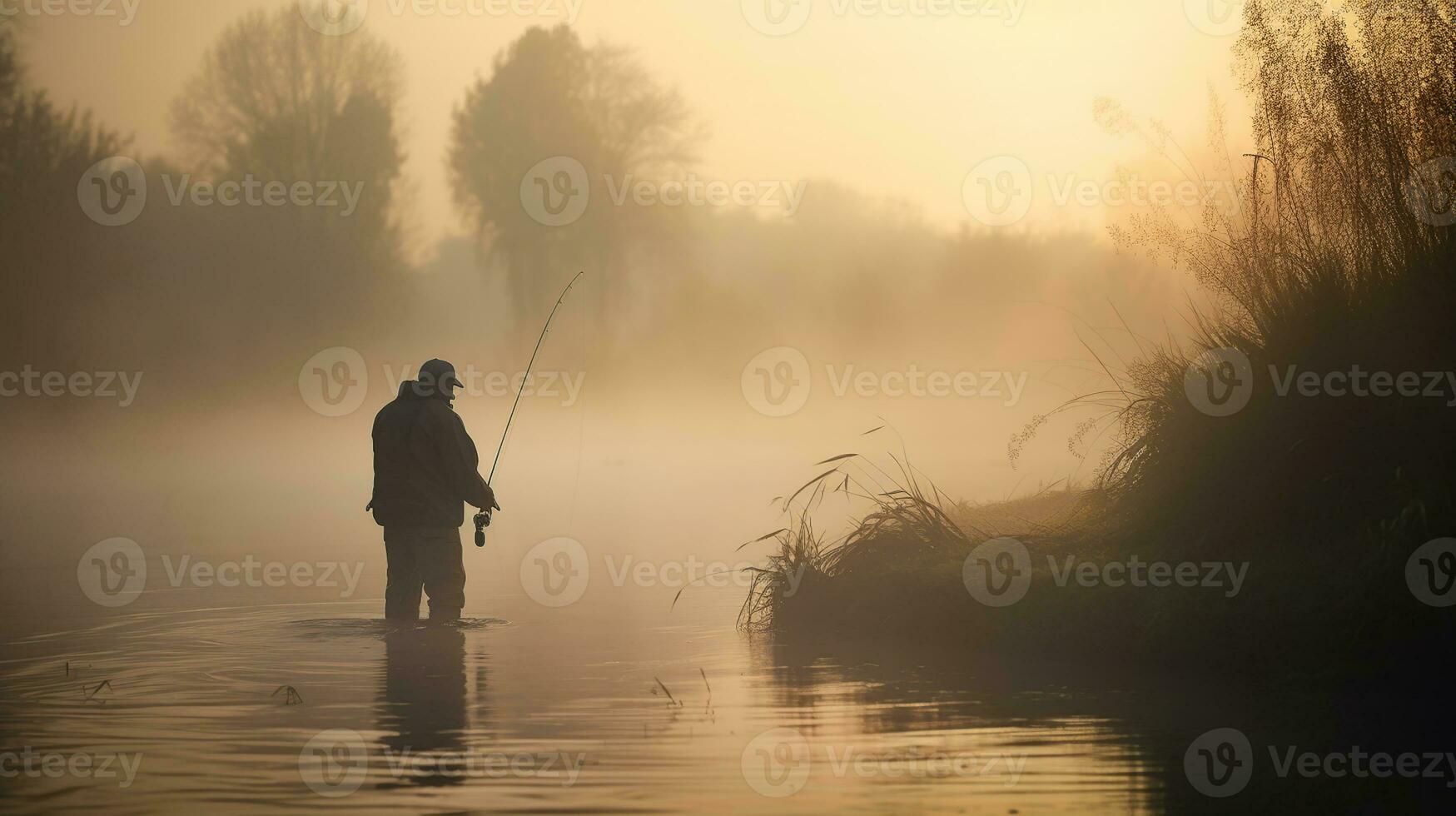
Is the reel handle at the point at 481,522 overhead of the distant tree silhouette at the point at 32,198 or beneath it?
beneath

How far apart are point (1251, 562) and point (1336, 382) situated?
59.0 inches

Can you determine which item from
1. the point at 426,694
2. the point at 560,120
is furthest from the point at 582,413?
the point at 426,694

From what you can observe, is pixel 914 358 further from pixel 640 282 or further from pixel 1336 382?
pixel 1336 382

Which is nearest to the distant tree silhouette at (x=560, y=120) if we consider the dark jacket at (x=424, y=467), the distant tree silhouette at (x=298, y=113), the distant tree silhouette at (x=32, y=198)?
the distant tree silhouette at (x=298, y=113)

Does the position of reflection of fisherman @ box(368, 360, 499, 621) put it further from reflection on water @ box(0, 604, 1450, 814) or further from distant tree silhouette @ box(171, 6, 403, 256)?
distant tree silhouette @ box(171, 6, 403, 256)

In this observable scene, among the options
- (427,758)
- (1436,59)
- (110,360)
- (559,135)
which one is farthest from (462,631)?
(559,135)

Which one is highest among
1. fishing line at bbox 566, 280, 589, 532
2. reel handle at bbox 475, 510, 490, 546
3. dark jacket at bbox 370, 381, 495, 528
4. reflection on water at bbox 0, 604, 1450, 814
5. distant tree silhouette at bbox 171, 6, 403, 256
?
distant tree silhouette at bbox 171, 6, 403, 256

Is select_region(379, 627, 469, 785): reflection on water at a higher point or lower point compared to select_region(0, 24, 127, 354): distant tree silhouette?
lower

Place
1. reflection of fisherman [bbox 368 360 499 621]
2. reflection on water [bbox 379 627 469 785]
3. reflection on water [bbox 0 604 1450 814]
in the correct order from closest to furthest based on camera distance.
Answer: reflection on water [bbox 0 604 1450 814], reflection on water [bbox 379 627 469 785], reflection of fisherman [bbox 368 360 499 621]

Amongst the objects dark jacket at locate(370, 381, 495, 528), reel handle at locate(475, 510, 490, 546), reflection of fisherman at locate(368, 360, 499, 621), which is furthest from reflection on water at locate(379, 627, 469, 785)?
dark jacket at locate(370, 381, 495, 528)

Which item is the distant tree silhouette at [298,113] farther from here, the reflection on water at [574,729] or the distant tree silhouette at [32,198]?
the reflection on water at [574,729]

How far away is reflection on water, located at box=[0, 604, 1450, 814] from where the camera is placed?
650cm

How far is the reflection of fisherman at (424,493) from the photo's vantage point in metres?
12.1

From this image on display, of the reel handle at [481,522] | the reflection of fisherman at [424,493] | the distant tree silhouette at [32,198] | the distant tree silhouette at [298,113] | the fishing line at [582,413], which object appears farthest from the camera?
the distant tree silhouette at [298,113]
